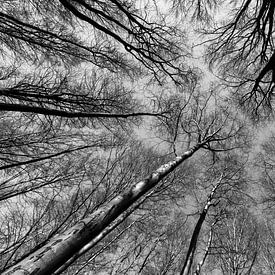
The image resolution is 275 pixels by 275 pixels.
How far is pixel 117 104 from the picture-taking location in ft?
13.5

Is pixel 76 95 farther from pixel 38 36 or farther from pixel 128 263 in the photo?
pixel 128 263

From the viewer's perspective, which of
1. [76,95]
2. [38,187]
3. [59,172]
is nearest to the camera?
[76,95]

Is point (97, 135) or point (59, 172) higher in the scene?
point (97, 135)

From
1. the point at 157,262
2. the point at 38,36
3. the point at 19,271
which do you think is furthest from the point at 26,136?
the point at 157,262

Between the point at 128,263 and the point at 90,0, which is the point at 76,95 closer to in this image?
the point at 90,0

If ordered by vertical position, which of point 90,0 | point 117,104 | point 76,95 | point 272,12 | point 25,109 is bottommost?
point 25,109

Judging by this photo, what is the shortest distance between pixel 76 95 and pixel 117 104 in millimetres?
949

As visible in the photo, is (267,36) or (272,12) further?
(267,36)

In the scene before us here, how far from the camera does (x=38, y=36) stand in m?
3.62

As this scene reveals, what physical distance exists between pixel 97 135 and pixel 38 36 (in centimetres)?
240

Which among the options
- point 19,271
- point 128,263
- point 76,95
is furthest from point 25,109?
point 128,263

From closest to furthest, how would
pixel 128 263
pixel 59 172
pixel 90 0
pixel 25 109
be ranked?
pixel 25 109 < pixel 90 0 < pixel 59 172 < pixel 128 263

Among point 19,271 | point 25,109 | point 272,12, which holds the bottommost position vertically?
point 19,271

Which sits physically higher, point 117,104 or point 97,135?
point 117,104
